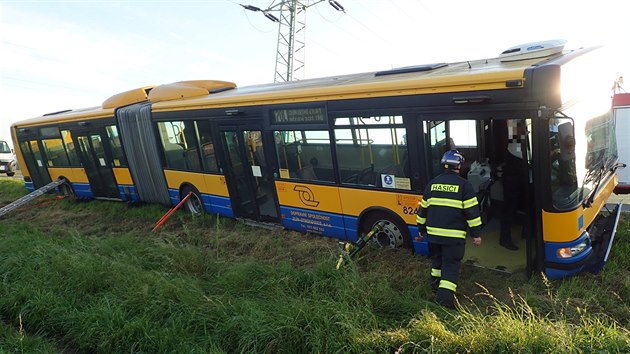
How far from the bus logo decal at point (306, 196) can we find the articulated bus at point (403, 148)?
0.8 inches

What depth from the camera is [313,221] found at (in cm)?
625

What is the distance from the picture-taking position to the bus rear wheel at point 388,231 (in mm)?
5309

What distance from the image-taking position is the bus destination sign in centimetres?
565

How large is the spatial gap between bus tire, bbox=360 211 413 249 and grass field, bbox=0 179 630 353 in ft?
0.50

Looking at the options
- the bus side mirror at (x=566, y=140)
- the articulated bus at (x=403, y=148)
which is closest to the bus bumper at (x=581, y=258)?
the articulated bus at (x=403, y=148)

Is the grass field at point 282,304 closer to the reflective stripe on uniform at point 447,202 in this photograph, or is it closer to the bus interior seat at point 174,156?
the reflective stripe on uniform at point 447,202

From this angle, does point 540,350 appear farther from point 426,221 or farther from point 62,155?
point 62,155

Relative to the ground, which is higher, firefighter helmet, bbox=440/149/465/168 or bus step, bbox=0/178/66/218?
firefighter helmet, bbox=440/149/465/168

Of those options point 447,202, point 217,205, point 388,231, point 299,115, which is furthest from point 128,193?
point 447,202

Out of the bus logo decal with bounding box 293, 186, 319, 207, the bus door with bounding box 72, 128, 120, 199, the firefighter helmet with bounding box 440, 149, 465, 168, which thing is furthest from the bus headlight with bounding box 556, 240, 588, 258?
the bus door with bounding box 72, 128, 120, 199

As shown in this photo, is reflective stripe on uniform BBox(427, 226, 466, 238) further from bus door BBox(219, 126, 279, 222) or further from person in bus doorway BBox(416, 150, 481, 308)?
bus door BBox(219, 126, 279, 222)

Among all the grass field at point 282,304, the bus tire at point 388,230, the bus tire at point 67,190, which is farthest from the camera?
the bus tire at point 67,190

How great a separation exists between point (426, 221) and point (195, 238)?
426cm

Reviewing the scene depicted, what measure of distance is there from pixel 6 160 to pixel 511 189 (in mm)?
23915
